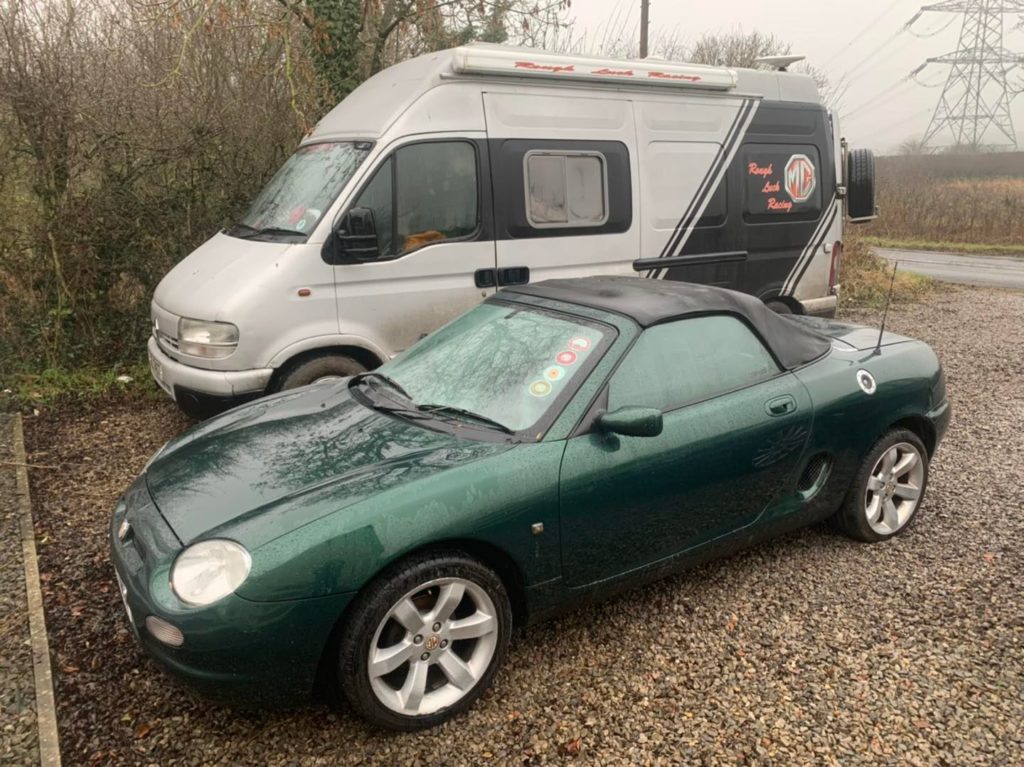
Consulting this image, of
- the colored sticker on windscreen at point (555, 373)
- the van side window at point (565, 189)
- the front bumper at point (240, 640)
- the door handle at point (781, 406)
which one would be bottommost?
the front bumper at point (240, 640)

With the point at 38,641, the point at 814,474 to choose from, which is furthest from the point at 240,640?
the point at 814,474

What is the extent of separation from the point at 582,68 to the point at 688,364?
344 centimetres

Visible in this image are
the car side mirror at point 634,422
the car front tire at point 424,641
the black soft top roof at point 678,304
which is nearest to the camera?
the car front tire at point 424,641

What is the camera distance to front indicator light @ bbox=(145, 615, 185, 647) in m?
2.30

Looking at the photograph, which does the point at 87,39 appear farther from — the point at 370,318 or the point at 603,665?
the point at 603,665

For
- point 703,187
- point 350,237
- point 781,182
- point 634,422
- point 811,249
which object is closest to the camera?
point 634,422

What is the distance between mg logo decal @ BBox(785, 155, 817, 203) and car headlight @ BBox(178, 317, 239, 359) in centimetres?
510

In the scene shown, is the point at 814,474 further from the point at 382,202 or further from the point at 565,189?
the point at 382,202

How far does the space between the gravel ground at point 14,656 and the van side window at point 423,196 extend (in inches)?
107

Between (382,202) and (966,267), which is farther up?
(382,202)

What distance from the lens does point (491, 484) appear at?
2.65m

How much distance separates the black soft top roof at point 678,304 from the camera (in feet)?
10.9

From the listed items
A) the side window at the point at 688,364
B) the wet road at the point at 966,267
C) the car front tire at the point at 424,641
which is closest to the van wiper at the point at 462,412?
the side window at the point at 688,364

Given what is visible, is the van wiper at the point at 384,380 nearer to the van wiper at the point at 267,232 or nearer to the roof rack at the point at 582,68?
the van wiper at the point at 267,232
